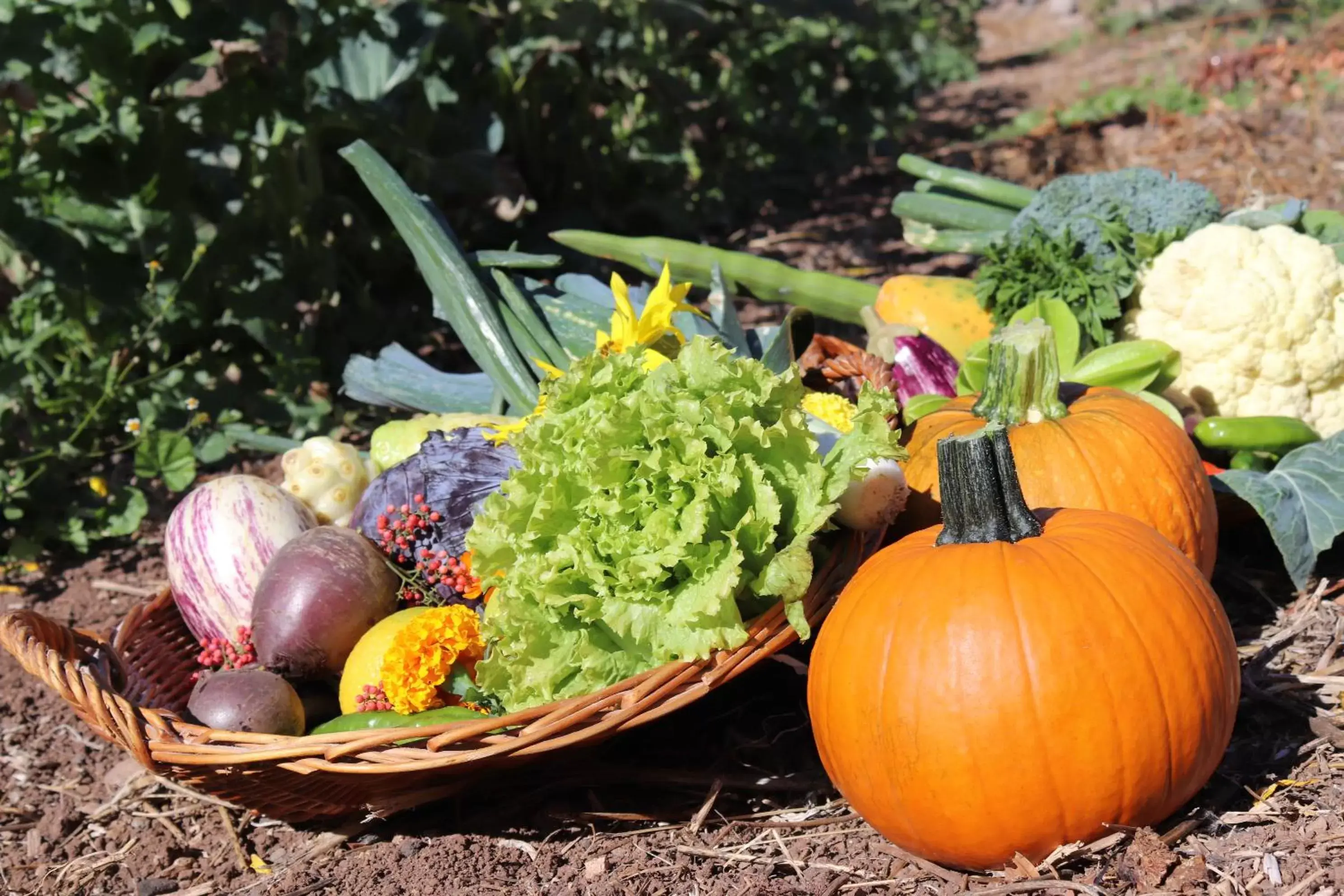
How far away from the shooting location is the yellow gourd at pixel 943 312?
4055 mm

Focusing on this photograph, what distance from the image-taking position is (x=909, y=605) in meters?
2.14

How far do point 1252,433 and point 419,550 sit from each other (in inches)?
90.4

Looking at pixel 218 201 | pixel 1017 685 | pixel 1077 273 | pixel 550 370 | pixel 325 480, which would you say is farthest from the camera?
pixel 218 201

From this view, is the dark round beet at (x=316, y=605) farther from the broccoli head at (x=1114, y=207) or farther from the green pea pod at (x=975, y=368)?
the broccoli head at (x=1114, y=207)

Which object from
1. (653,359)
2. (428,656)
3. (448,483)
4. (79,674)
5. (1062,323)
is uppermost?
(653,359)

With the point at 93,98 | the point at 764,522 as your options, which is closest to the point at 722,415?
the point at 764,522

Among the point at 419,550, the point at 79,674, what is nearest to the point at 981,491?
the point at 419,550

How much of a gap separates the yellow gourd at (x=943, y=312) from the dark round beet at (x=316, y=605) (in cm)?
203

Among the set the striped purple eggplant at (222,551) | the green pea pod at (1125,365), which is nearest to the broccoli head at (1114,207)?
the green pea pod at (1125,365)

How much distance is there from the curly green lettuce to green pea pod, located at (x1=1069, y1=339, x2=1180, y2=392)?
109 centimetres

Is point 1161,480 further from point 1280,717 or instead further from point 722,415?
point 722,415

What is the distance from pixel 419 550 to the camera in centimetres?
305

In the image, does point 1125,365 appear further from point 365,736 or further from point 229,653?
Answer: point 229,653

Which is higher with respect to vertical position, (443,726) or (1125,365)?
(1125,365)
